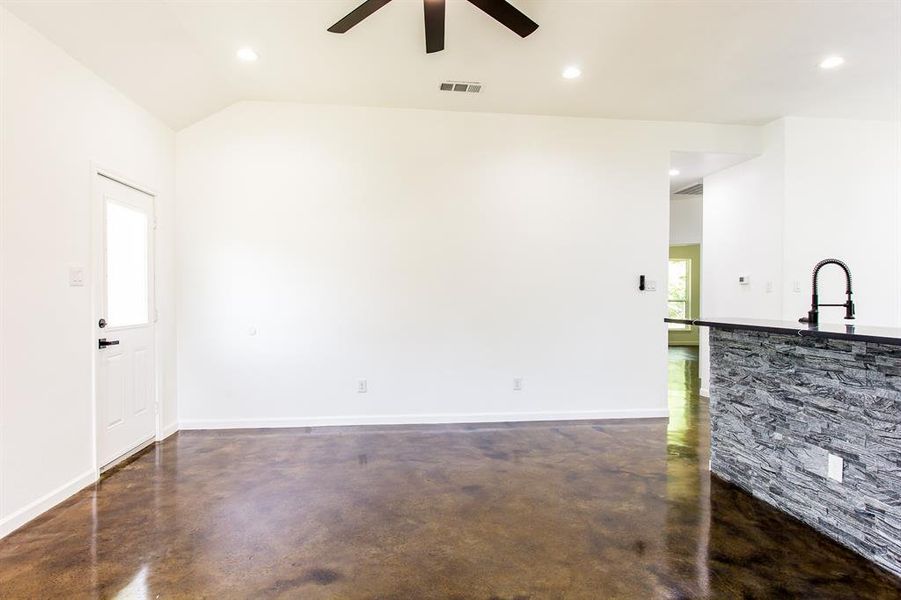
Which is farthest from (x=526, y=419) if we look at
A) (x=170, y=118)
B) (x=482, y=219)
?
(x=170, y=118)

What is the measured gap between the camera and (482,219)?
4.40m

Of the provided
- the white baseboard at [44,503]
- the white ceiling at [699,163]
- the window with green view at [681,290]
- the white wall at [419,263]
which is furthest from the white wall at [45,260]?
the window with green view at [681,290]

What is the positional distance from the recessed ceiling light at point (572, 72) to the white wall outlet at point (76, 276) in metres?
3.77

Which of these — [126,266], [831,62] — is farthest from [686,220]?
[126,266]

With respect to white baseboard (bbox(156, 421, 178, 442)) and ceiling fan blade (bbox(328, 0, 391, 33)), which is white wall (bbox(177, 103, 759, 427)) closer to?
white baseboard (bbox(156, 421, 178, 442))

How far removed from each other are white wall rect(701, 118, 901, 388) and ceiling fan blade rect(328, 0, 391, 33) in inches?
166

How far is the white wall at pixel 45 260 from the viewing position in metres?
2.38

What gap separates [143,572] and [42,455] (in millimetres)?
1164

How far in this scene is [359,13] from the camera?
245 centimetres

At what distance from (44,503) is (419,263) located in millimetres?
3106

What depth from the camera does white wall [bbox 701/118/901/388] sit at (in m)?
4.41

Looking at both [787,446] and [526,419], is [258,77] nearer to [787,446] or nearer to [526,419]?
[526,419]

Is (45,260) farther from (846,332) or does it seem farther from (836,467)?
(836,467)

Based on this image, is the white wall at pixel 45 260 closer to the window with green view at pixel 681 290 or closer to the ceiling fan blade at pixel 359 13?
the ceiling fan blade at pixel 359 13
